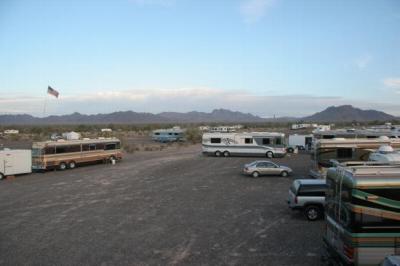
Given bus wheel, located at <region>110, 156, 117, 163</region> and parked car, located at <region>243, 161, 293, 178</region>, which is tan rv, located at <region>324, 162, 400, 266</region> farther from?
bus wheel, located at <region>110, 156, 117, 163</region>

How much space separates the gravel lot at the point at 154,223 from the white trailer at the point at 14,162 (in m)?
1.30

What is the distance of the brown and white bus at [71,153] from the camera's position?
3381 cm

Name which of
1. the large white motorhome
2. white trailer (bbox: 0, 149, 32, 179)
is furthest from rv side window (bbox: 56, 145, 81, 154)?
the large white motorhome

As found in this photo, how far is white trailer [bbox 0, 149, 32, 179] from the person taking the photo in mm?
30505

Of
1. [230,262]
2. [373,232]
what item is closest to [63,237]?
[230,262]

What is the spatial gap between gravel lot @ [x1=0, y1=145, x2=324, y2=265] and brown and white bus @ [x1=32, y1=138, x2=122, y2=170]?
413 centimetres

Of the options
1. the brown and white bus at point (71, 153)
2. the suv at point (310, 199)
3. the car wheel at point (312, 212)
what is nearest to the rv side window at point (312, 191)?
the suv at point (310, 199)

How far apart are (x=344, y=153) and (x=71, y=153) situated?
22.9 m

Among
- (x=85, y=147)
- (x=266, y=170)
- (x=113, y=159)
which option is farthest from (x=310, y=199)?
(x=113, y=159)

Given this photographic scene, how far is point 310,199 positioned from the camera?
17.0 metres

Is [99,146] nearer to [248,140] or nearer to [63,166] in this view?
[63,166]

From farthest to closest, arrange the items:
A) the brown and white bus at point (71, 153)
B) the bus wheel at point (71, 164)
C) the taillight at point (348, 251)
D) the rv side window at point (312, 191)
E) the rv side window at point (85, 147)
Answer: the rv side window at point (85, 147)
the bus wheel at point (71, 164)
the brown and white bus at point (71, 153)
the rv side window at point (312, 191)
the taillight at point (348, 251)

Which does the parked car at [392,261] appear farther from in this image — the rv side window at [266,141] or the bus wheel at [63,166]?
the rv side window at [266,141]

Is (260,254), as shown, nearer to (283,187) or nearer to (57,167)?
(283,187)
